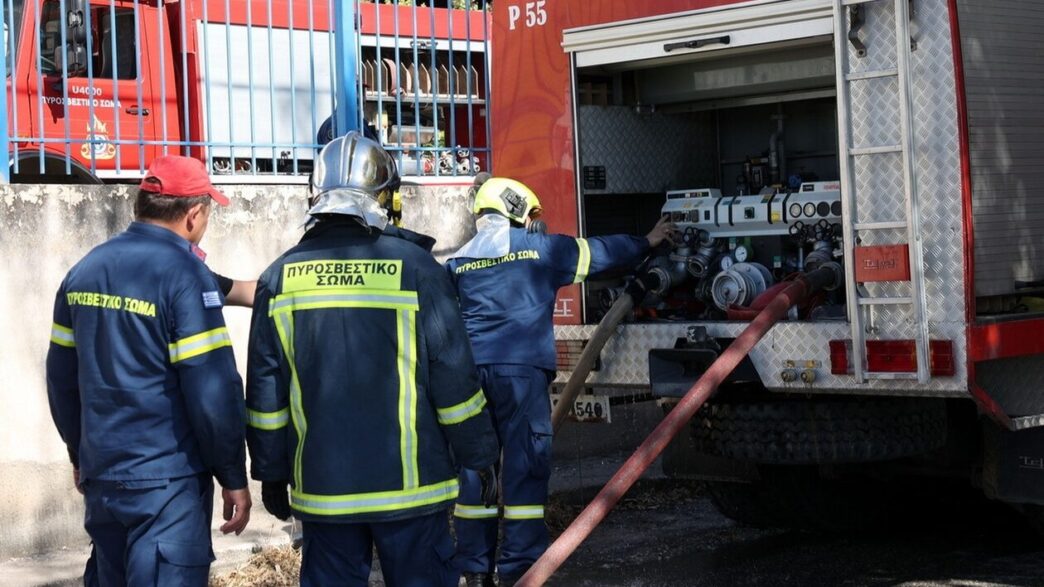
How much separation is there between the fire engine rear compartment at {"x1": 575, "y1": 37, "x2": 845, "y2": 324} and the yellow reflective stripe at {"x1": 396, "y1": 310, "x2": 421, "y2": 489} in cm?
242

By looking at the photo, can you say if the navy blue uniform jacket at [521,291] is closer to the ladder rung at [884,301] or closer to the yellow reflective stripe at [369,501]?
the ladder rung at [884,301]

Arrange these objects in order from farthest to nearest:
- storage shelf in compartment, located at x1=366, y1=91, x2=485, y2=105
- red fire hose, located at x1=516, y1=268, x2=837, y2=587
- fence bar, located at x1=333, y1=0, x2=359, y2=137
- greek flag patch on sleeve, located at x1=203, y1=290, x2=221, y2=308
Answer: storage shelf in compartment, located at x1=366, y1=91, x2=485, y2=105
fence bar, located at x1=333, y1=0, x2=359, y2=137
red fire hose, located at x1=516, y1=268, x2=837, y2=587
greek flag patch on sleeve, located at x1=203, y1=290, x2=221, y2=308

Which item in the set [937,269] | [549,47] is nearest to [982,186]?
[937,269]

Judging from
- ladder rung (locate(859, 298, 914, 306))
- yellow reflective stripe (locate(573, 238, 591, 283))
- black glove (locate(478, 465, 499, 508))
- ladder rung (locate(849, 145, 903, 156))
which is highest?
ladder rung (locate(849, 145, 903, 156))

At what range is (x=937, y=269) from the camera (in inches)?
205

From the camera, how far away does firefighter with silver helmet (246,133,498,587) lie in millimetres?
3854

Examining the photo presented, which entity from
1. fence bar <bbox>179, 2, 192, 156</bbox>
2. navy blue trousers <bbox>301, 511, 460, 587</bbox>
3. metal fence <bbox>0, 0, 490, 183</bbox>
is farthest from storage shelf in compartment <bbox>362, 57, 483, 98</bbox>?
navy blue trousers <bbox>301, 511, 460, 587</bbox>

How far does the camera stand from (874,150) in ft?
17.5

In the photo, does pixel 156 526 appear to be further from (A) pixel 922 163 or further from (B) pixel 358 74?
(B) pixel 358 74

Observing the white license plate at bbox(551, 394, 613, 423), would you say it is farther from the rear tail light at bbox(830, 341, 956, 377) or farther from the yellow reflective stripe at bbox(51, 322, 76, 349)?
the yellow reflective stripe at bbox(51, 322, 76, 349)

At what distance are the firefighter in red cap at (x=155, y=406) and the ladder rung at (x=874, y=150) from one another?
2565 millimetres

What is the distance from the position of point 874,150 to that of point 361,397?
97.1 inches

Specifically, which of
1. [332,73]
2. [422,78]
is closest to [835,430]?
[332,73]

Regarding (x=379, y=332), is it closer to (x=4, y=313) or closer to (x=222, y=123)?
(x=4, y=313)
